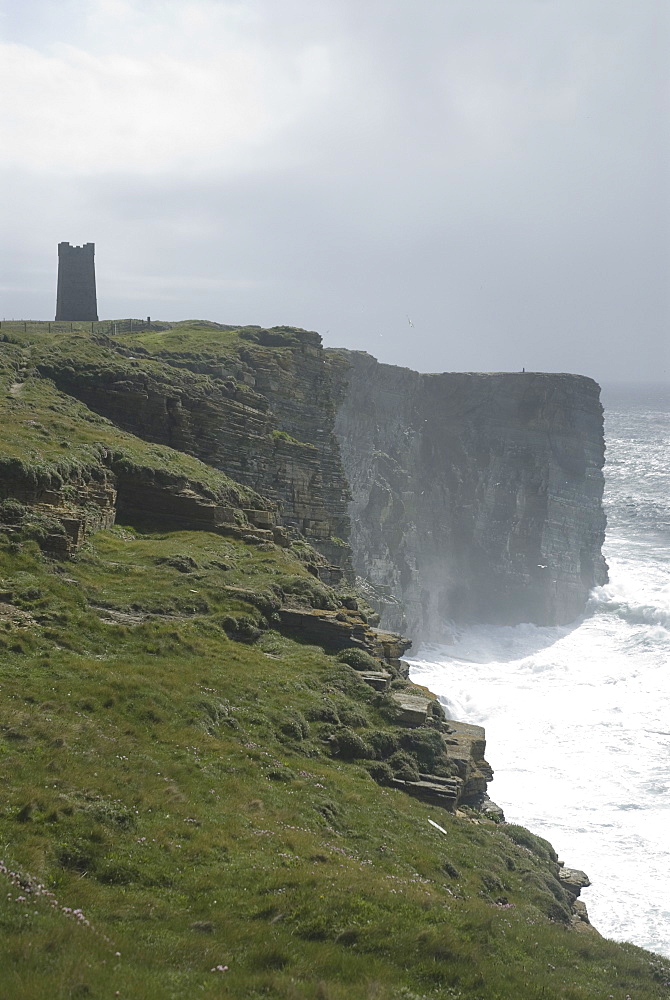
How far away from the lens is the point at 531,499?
388 ft

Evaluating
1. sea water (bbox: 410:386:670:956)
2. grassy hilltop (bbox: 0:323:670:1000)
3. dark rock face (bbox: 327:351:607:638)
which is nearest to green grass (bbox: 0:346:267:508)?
grassy hilltop (bbox: 0:323:670:1000)

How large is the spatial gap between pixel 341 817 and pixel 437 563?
100303mm

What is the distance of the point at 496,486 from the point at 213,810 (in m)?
109

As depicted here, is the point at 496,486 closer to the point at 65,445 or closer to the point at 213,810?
the point at 65,445

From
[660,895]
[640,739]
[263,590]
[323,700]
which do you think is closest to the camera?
[323,700]

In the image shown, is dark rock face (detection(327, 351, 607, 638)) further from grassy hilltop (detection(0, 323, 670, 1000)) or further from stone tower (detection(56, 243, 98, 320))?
grassy hilltop (detection(0, 323, 670, 1000))

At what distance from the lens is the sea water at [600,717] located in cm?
4072

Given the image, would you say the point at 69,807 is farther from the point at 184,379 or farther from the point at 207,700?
the point at 184,379

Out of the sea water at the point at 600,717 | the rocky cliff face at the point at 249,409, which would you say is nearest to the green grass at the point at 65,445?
the rocky cliff face at the point at 249,409

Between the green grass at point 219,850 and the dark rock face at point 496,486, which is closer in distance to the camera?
the green grass at point 219,850

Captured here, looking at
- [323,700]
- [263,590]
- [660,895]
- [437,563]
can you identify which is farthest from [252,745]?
[437,563]

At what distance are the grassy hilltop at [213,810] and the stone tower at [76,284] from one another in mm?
52468

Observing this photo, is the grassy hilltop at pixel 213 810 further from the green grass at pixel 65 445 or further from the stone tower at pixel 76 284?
the stone tower at pixel 76 284

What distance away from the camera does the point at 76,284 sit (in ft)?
263
